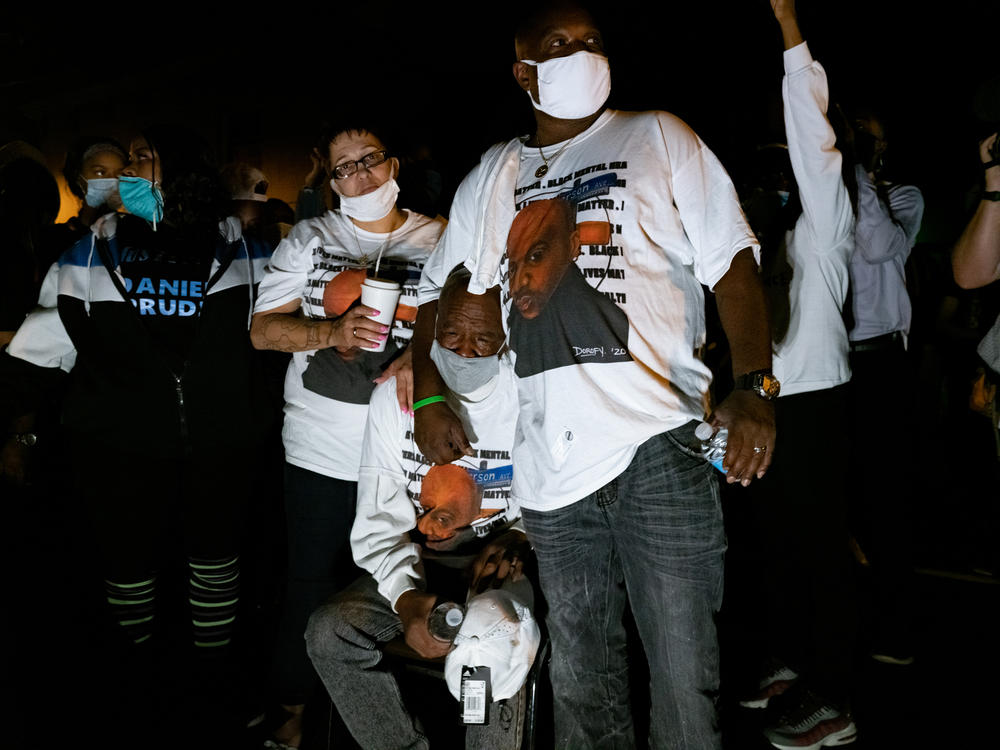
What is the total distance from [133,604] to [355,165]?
1869 mm

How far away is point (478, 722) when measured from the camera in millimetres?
2064

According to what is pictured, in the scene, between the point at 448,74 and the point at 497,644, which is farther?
the point at 448,74

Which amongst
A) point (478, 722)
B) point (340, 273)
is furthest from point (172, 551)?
point (478, 722)

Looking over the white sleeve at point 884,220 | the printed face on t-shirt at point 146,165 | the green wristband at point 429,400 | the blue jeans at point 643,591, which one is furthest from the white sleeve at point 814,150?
the printed face on t-shirt at point 146,165

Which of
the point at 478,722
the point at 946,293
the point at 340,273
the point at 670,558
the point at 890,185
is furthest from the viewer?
the point at 946,293

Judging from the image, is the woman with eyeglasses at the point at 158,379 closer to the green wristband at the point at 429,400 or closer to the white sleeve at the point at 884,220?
the green wristband at the point at 429,400

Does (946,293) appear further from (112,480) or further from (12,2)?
(12,2)

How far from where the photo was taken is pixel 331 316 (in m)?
2.78

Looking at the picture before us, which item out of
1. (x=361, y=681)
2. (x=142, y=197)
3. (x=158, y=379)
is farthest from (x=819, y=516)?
(x=142, y=197)

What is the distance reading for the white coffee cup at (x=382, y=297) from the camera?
2.47 m

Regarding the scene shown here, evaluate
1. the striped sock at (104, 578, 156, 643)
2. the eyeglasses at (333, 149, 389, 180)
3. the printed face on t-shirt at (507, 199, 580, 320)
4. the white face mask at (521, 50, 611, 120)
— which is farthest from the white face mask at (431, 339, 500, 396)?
the striped sock at (104, 578, 156, 643)

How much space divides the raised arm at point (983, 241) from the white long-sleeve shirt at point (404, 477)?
4.95 feet

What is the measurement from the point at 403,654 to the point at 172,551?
107 inches

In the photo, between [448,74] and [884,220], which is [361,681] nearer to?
[884,220]
